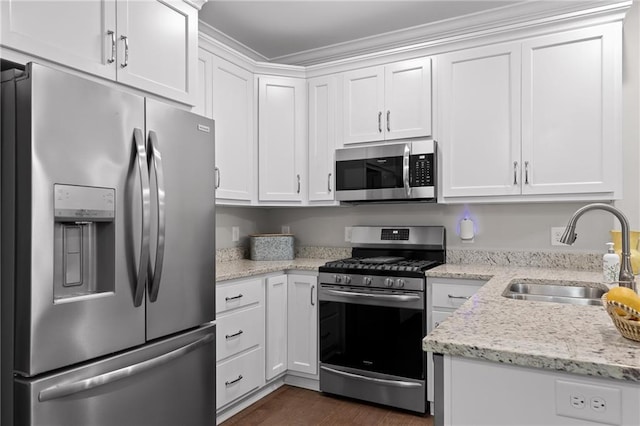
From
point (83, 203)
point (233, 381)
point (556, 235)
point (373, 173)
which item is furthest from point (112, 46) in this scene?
point (556, 235)

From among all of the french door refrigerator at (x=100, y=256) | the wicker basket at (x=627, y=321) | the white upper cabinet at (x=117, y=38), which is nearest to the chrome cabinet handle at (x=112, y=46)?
the white upper cabinet at (x=117, y=38)

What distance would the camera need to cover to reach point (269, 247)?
3.32 m

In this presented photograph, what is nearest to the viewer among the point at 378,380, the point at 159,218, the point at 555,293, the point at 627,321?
→ the point at 627,321

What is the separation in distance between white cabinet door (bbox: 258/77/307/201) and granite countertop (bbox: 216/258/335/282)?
1.57ft

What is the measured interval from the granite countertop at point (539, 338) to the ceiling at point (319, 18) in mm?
2027

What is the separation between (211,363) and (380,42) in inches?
99.1

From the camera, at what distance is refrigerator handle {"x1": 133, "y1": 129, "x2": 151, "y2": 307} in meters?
1.70

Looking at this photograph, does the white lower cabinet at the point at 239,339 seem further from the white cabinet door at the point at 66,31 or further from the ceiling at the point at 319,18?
the ceiling at the point at 319,18

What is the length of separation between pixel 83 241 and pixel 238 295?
116 centimetres

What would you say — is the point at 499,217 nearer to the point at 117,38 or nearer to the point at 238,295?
the point at 238,295

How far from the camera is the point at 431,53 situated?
289cm

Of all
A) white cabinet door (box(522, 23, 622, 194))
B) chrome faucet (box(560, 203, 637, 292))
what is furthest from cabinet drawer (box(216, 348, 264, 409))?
white cabinet door (box(522, 23, 622, 194))

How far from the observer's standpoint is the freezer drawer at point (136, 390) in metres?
1.41

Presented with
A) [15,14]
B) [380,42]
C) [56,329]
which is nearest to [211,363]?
[56,329]
